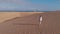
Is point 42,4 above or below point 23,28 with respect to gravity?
above

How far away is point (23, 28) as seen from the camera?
2.19ft

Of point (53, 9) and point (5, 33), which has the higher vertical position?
point (53, 9)

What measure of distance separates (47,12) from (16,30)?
21 centimetres

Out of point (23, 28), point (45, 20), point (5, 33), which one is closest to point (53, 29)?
point (45, 20)

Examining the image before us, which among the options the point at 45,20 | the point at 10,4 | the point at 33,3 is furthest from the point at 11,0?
the point at 45,20

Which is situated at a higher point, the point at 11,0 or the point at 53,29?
the point at 11,0

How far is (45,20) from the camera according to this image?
2.16ft

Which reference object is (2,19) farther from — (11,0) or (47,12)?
(47,12)

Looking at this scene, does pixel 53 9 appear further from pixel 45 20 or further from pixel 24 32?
pixel 24 32

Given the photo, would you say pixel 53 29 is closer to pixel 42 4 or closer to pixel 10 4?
pixel 42 4

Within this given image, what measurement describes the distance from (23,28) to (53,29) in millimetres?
176

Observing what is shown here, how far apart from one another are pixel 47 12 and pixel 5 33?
27 cm

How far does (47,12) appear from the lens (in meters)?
0.66

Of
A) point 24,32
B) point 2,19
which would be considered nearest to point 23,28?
point 24,32
